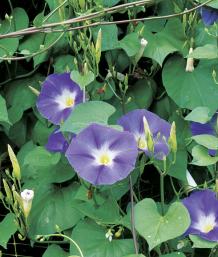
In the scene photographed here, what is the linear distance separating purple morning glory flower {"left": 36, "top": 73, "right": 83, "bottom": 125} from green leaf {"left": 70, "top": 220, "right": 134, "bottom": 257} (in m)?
0.26

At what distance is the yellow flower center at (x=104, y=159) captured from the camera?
1.29 m

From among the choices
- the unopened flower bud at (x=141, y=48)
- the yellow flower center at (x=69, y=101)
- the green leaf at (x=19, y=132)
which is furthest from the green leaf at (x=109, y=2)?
the green leaf at (x=19, y=132)

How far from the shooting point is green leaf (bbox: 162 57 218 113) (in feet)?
4.99

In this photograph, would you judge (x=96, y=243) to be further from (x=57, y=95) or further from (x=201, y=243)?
(x=57, y=95)

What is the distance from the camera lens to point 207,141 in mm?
1316

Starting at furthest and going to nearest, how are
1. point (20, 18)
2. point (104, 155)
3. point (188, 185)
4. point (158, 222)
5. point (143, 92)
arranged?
→ point (20, 18), point (143, 92), point (188, 185), point (104, 155), point (158, 222)

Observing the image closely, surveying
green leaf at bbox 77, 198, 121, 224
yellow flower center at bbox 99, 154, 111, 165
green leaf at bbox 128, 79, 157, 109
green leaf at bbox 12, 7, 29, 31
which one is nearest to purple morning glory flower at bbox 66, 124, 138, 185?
yellow flower center at bbox 99, 154, 111, 165

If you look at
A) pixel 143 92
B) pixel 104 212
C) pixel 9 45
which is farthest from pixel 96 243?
pixel 9 45

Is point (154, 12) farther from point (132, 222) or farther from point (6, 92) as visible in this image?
point (132, 222)

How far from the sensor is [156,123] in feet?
4.47

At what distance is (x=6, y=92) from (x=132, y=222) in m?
0.64

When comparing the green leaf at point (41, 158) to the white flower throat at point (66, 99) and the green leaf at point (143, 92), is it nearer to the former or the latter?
the white flower throat at point (66, 99)

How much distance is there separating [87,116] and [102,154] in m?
0.08

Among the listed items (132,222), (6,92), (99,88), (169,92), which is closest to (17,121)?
(6,92)
